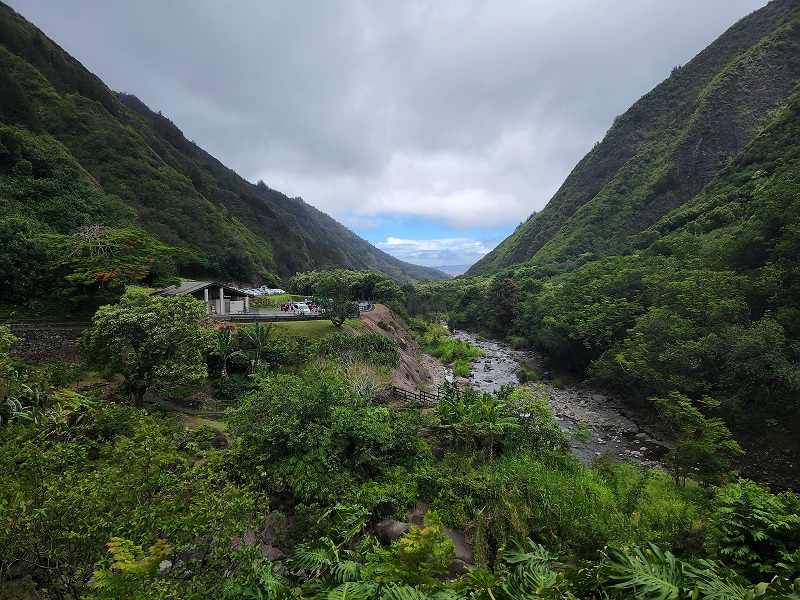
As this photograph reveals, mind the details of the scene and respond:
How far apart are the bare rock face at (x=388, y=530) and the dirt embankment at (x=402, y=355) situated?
1360 centimetres

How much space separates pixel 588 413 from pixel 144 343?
27049 mm

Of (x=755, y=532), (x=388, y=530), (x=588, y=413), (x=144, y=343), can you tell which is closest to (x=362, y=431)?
(x=388, y=530)

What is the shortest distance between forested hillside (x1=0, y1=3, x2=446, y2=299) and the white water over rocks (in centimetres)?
3091

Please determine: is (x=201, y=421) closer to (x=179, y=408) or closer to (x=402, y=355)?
(x=179, y=408)

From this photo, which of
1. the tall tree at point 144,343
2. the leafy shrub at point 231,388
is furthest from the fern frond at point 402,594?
the leafy shrub at point 231,388

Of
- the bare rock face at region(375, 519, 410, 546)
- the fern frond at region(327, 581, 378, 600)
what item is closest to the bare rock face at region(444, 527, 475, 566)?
the bare rock face at region(375, 519, 410, 546)

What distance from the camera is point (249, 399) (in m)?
11.5

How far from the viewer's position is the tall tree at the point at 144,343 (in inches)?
521

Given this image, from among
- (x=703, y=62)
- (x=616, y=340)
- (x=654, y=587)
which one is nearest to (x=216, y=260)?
(x=616, y=340)

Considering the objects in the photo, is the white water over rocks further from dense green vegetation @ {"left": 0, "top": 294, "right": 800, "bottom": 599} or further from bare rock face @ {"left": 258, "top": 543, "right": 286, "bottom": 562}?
bare rock face @ {"left": 258, "top": 543, "right": 286, "bottom": 562}

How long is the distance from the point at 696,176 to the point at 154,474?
9291cm

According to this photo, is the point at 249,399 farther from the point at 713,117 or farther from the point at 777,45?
the point at 777,45

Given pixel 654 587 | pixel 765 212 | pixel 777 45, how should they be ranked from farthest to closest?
pixel 777 45, pixel 765 212, pixel 654 587

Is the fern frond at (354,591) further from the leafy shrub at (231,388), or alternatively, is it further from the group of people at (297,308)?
the group of people at (297,308)
